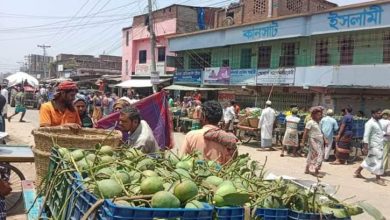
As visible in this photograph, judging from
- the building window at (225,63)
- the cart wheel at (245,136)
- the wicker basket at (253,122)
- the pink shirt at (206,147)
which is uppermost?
the building window at (225,63)

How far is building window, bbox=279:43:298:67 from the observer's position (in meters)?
21.8

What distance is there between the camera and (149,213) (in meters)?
1.62

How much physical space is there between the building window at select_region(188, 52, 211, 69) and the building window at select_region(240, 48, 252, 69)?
3.90 m

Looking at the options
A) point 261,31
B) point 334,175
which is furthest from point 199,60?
point 334,175

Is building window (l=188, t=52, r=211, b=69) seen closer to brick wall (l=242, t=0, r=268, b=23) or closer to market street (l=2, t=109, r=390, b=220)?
brick wall (l=242, t=0, r=268, b=23)

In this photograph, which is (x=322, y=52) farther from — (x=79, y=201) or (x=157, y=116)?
(x=79, y=201)

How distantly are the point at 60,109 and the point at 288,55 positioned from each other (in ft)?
60.0

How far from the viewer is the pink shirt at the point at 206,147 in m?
3.99

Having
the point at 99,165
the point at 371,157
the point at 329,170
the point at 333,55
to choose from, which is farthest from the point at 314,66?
the point at 99,165

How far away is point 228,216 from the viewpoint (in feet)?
5.88

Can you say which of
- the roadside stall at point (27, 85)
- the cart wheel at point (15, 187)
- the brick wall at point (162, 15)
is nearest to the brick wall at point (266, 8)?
the brick wall at point (162, 15)

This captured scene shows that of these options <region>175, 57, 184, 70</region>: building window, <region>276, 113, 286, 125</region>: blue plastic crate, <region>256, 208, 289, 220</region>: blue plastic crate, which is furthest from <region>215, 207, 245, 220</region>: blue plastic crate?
<region>175, 57, 184, 70</region>: building window

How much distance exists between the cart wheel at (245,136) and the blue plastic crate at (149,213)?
51.1 feet

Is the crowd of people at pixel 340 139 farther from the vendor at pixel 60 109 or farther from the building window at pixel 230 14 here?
the building window at pixel 230 14
